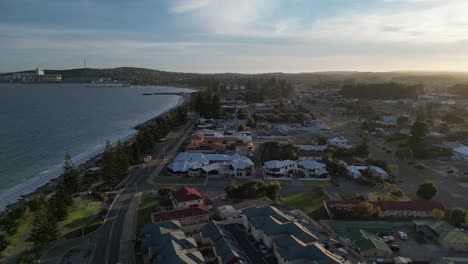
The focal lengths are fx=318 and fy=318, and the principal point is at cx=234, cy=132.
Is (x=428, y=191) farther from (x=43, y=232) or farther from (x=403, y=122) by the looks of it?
(x=403, y=122)

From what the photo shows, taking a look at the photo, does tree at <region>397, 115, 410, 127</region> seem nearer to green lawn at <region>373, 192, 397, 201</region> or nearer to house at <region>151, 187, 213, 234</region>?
green lawn at <region>373, 192, 397, 201</region>

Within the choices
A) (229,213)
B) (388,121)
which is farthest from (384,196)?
(388,121)

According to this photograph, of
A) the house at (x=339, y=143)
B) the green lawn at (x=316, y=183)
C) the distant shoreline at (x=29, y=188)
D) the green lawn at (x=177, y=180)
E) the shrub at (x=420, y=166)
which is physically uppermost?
the house at (x=339, y=143)

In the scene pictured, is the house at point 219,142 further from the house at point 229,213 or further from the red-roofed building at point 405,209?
the red-roofed building at point 405,209

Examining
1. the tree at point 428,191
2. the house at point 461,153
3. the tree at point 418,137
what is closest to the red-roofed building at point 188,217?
the tree at point 428,191

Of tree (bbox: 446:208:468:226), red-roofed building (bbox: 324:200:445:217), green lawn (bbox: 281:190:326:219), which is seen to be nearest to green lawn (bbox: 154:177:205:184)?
green lawn (bbox: 281:190:326:219)
